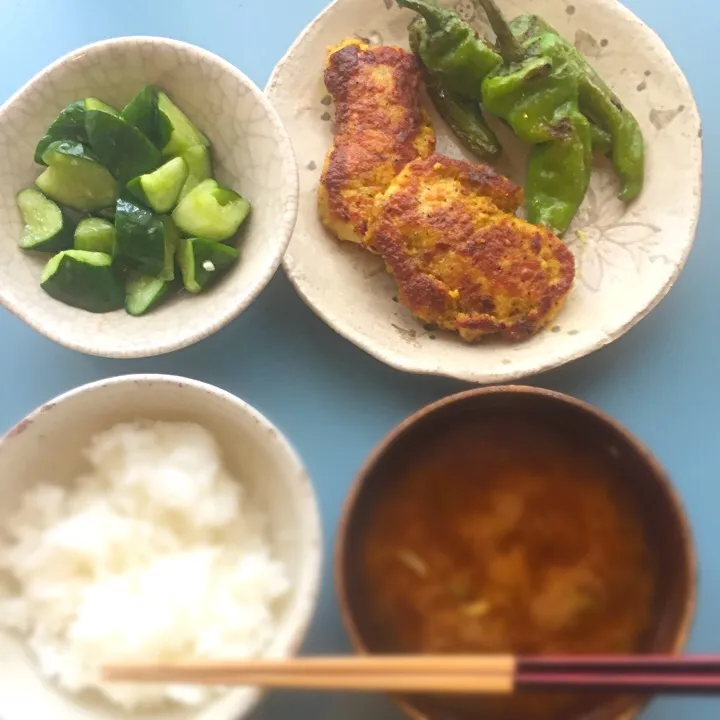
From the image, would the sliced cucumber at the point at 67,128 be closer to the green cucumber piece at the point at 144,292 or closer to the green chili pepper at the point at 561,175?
the green cucumber piece at the point at 144,292

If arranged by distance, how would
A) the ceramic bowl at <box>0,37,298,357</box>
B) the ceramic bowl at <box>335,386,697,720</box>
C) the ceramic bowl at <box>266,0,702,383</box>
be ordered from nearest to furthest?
the ceramic bowl at <box>335,386,697,720</box>
the ceramic bowl at <box>0,37,298,357</box>
the ceramic bowl at <box>266,0,702,383</box>

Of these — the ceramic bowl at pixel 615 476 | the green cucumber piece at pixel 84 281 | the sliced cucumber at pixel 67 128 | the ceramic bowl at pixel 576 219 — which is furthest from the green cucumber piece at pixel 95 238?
the ceramic bowl at pixel 615 476

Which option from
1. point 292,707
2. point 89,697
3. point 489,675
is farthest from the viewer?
point 292,707

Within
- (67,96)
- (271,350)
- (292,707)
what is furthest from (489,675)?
(67,96)

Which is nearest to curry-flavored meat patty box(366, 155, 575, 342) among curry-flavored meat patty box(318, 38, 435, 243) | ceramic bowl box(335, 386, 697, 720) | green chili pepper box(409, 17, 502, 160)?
curry-flavored meat patty box(318, 38, 435, 243)

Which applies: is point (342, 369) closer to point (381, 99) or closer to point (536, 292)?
point (536, 292)

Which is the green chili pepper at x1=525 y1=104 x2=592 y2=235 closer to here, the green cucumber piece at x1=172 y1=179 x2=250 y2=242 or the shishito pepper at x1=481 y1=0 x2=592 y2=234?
the shishito pepper at x1=481 y1=0 x2=592 y2=234
